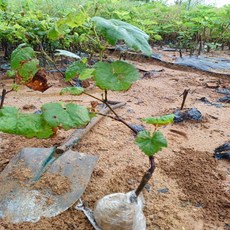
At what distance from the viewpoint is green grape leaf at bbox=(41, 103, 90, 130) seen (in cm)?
134

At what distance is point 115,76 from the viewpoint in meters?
1.39

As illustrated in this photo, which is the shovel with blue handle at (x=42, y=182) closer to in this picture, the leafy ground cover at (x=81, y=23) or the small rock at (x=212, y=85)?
the leafy ground cover at (x=81, y=23)

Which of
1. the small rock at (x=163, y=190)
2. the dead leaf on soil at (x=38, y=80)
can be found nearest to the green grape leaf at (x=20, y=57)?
the dead leaf on soil at (x=38, y=80)

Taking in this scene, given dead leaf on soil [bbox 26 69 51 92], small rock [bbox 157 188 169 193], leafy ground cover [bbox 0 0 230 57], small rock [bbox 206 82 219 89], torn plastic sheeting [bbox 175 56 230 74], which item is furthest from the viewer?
torn plastic sheeting [bbox 175 56 230 74]

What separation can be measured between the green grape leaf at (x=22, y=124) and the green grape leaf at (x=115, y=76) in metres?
0.36

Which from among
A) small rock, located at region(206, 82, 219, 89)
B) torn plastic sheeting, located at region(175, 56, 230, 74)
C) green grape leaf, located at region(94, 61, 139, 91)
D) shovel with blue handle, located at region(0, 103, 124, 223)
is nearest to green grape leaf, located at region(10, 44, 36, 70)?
green grape leaf, located at region(94, 61, 139, 91)

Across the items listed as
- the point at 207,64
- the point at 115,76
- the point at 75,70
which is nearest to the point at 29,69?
the point at 75,70

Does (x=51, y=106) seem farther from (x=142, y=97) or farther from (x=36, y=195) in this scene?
(x=142, y=97)

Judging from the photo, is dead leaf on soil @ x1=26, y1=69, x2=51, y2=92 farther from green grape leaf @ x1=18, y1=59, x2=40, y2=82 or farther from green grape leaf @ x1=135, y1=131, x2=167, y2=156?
green grape leaf @ x1=135, y1=131, x2=167, y2=156

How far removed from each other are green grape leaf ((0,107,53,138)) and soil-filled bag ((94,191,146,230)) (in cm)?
57

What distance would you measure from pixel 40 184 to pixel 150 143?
0.98 metres

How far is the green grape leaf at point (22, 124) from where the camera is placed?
4.34 feet

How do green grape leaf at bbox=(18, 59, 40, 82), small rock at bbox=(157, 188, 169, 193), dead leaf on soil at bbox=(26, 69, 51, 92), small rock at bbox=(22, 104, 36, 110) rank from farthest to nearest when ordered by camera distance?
small rock at bbox=(22, 104, 36, 110) → small rock at bbox=(157, 188, 169, 193) → dead leaf on soil at bbox=(26, 69, 51, 92) → green grape leaf at bbox=(18, 59, 40, 82)

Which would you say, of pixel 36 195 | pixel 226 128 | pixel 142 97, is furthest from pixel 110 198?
pixel 142 97
